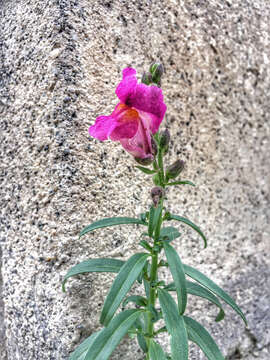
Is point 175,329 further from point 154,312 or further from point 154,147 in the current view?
point 154,147

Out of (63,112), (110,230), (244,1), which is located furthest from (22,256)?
(244,1)

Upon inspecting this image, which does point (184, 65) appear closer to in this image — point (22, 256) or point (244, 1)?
point (244, 1)

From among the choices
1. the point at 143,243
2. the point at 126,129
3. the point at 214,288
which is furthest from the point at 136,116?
the point at 214,288

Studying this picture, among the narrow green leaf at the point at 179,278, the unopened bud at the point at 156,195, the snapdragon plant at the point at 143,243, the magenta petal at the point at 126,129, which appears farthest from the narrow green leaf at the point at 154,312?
the magenta petal at the point at 126,129

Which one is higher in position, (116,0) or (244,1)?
(244,1)

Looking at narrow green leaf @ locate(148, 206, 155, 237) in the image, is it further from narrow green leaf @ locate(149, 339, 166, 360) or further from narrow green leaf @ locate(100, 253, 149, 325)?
narrow green leaf @ locate(149, 339, 166, 360)
